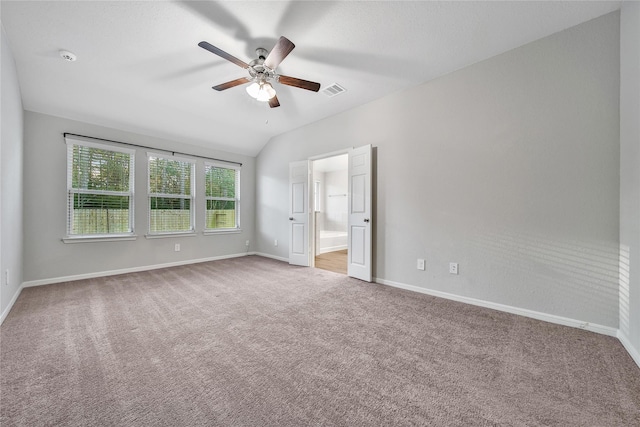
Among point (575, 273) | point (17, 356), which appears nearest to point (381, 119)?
point (575, 273)

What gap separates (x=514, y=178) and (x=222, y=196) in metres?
5.05

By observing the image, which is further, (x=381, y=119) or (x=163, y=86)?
(x=381, y=119)

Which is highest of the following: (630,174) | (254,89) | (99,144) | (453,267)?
(254,89)

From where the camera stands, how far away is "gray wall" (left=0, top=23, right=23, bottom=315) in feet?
7.59

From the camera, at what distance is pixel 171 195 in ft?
15.4

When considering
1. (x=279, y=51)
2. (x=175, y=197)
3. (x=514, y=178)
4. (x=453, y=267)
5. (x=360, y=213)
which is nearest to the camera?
(x=279, y=51)

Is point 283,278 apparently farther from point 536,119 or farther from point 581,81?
point 581,81

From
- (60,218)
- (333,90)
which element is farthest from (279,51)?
(60,218)

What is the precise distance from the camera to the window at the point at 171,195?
4.51 meters

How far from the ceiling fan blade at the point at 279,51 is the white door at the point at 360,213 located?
1780 mm

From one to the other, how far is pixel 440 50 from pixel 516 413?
3.04m

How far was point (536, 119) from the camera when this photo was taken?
8.00 ft

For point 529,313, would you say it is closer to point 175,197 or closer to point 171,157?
point 175,197

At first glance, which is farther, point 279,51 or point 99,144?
point 99,144
